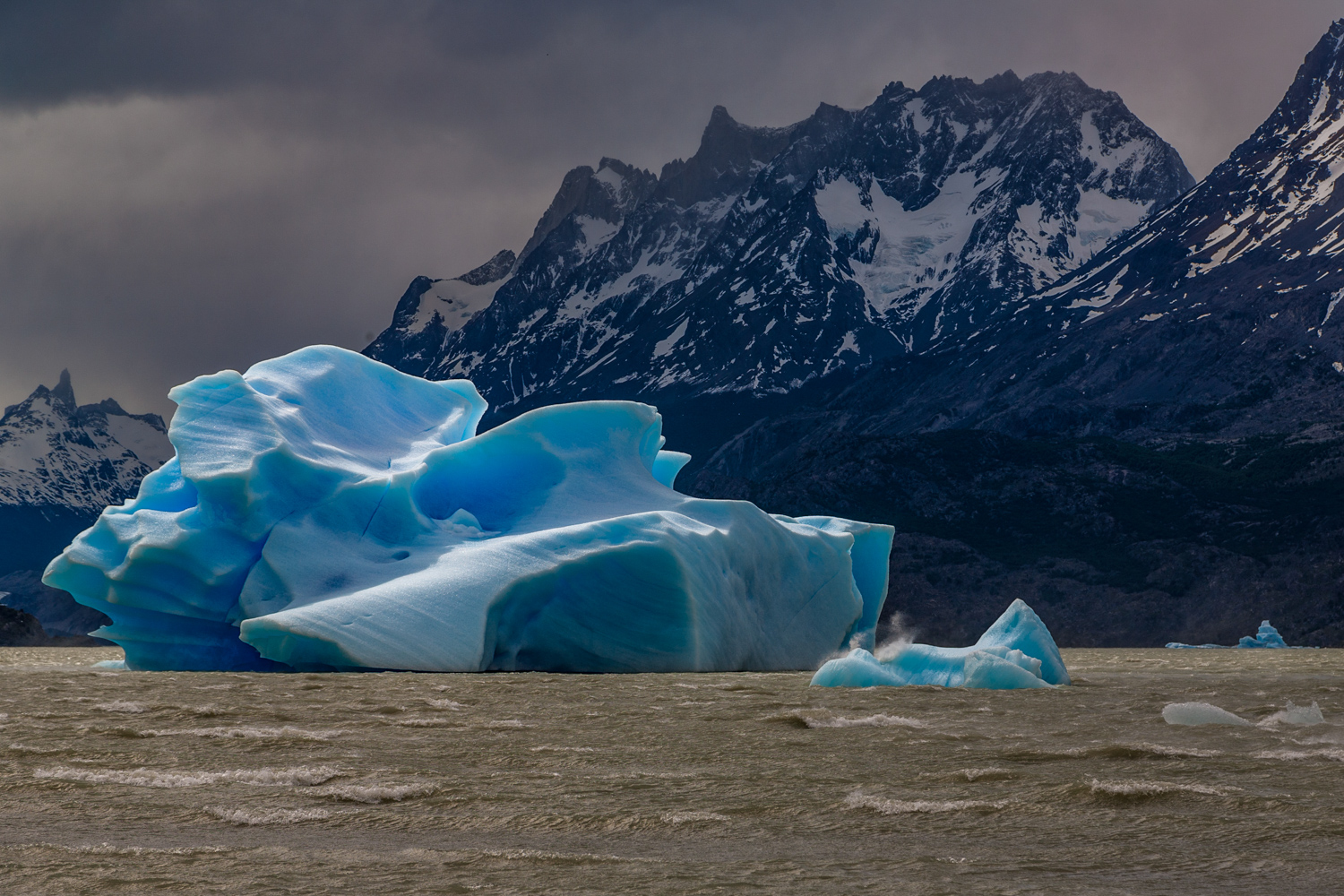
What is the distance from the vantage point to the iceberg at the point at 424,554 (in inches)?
775

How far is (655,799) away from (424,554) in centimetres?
1412

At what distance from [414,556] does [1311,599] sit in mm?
97022

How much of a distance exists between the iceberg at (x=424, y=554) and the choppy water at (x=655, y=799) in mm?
5537

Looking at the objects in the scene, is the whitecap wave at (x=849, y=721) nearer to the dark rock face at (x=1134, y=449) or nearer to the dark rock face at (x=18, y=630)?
the dark rock face at (x=18, y=630)

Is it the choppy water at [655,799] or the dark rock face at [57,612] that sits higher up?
the dark rock face at [57,612]

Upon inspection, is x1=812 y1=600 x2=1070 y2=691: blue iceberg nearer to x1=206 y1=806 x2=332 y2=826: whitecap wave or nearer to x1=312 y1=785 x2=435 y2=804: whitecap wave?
x1=312 y1=785 x2=435 y2=804: whitecap wave

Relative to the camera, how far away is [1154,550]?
11612 cm

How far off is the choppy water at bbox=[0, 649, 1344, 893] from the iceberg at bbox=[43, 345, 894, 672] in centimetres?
554

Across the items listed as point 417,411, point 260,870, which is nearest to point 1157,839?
point 260,870

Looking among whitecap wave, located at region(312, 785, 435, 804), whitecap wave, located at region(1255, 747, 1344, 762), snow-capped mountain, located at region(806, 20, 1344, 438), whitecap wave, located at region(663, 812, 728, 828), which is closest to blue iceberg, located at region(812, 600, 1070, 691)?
whitecap wave, located at region(1255, 747, 1344, 762)

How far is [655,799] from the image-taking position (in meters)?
7.91

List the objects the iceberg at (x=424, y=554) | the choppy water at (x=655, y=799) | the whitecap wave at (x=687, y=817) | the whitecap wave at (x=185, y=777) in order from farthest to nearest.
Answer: the iceberg at (x=424, y=554), the whitecap wave at (x=185, y=777), the whitecap wave at (x=687, y=817), the choppy water at (x=655, y=799)

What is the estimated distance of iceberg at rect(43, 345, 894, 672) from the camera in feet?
64.6

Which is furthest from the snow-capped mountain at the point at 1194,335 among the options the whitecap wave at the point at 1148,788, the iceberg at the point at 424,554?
the whitecap wave at the point at 1148,788
